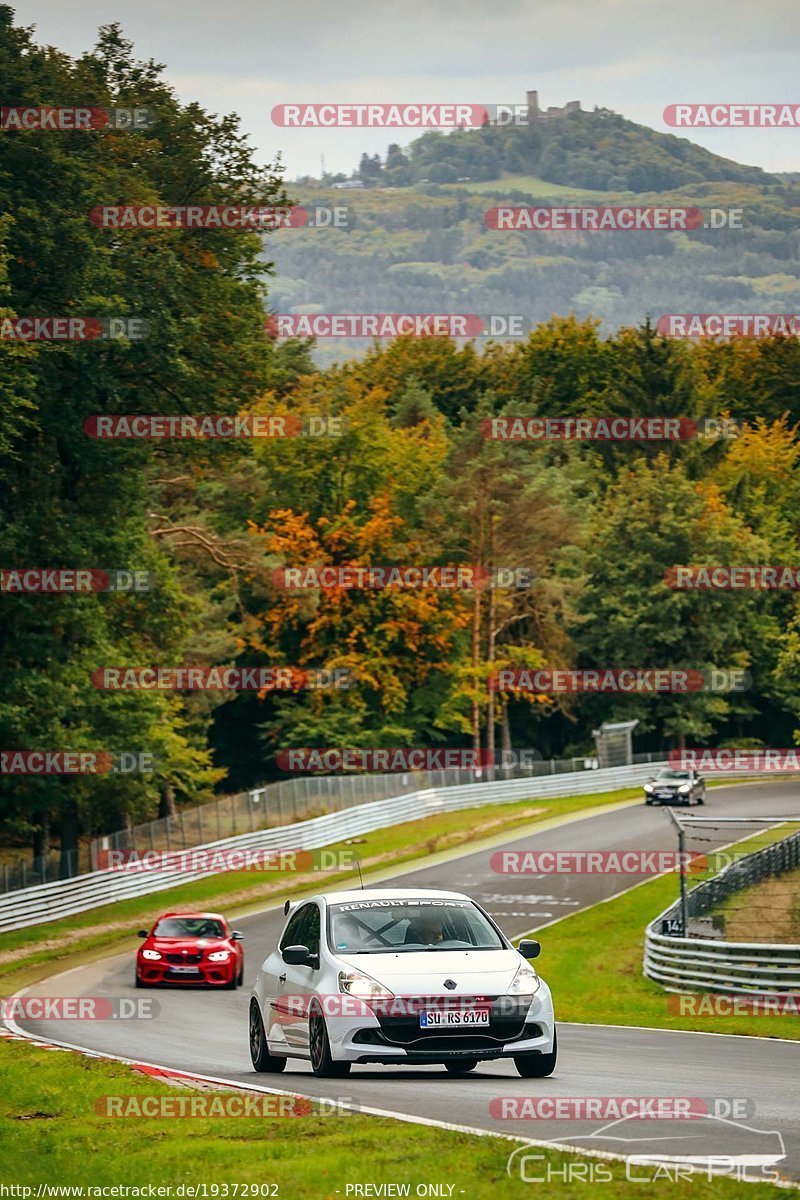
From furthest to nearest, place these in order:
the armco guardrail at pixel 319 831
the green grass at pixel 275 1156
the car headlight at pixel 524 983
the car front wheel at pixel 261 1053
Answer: the armco guardrail at pixel 319 831 → the car front wheel at pixel 261 1053 → the car headlight at pixel 524 983 → the green grass at pixel 275 1156

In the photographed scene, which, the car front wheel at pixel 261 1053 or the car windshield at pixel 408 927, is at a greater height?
the car windshield at pixel 408 927

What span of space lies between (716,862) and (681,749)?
48789mm

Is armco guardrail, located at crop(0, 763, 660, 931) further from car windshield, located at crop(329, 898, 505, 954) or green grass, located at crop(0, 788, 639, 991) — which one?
car windshield, located at crop(329, 898, 505, 954)

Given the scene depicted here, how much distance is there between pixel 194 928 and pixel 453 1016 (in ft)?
57.7

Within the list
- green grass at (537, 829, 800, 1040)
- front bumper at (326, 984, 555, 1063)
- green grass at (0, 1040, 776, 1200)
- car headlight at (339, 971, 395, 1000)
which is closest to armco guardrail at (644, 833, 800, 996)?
green grass at (537, 829, 800, 1040)

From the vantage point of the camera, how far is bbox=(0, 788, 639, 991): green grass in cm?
3938

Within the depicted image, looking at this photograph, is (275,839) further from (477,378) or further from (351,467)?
(477,378)

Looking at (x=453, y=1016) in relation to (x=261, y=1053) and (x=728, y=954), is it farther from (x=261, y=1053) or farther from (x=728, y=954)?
(x=728, y=954)

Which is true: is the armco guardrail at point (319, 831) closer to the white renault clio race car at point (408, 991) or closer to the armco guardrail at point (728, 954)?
the armco guardrail at point (728, 954)

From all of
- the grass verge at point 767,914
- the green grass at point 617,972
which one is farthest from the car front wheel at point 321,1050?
the grass verge at point 767,914

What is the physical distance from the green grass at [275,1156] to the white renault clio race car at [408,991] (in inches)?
38.7

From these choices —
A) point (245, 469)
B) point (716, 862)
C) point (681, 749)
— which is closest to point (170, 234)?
point (716, 862)

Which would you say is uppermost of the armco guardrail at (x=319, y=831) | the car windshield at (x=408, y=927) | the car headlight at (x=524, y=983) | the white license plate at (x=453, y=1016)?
the car windshield at (x=408, y=927)

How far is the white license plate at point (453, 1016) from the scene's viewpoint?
1328 cm
